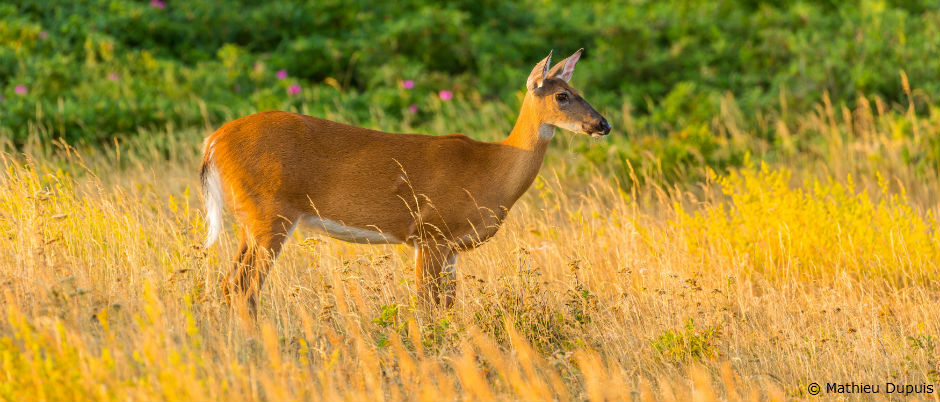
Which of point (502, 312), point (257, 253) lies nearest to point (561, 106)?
point (502, 312)

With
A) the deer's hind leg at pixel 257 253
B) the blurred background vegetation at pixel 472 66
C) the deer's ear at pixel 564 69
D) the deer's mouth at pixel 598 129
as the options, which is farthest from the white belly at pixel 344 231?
the blurred background vegetation at pixel 472 66

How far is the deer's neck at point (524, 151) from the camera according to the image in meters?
6.27

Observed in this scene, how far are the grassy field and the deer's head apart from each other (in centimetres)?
23

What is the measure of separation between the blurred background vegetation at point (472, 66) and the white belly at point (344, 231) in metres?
4.37

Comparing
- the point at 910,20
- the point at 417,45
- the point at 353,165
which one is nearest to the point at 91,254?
the point at 353,165

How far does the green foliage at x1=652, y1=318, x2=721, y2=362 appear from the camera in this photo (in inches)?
211

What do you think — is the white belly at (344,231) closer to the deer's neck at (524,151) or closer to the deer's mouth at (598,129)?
the deer's neck at (524,151)

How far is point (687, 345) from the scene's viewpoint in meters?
5.38

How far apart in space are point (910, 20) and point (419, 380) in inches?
469

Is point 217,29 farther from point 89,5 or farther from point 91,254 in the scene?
point 91,254

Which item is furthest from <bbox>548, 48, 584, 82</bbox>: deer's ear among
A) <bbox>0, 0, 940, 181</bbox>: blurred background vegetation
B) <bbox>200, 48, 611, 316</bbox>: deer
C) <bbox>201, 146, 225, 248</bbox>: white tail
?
<bbox>0, 0, 940, 181</bbox>: blurred background vegetation

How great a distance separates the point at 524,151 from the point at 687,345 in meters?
1.65

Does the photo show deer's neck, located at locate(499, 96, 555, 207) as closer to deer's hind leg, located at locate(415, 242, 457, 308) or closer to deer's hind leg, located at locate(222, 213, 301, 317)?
deer's hind leg, located at locate(415, 242, 457, 308)

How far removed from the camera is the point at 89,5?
14.0m
